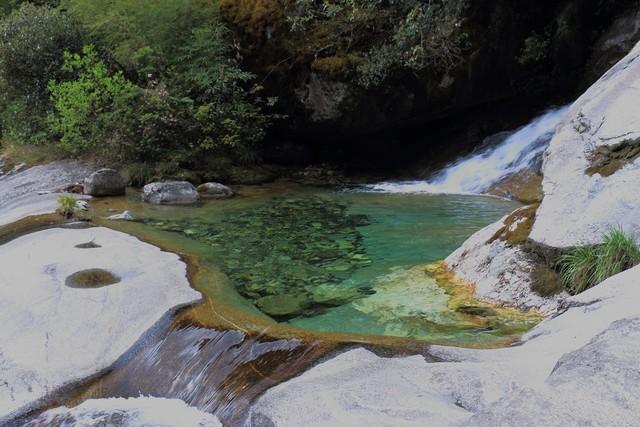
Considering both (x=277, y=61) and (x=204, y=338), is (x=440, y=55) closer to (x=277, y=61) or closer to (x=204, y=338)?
(x=277, y=61)

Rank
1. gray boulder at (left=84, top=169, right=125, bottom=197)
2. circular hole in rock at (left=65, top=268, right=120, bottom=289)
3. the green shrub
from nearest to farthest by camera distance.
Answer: circular hole in rock at (left=65, top=268, right=120, bottom=289) → the green shrub → gray boulder at (left=84, top=169, right=125, bottom=197)

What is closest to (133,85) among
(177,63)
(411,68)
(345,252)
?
(177,63)

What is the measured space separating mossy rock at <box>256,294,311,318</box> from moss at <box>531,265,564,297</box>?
205cm

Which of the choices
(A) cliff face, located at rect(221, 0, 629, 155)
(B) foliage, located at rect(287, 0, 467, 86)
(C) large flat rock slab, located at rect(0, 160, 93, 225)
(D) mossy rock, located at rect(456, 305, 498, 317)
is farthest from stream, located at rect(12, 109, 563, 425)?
(B) foliage, located at rect(287, 0, 467, 86)

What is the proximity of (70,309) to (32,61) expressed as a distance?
11.9m

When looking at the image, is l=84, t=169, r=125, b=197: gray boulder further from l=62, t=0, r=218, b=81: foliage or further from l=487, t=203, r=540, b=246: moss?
l=487, t=203, r=540, b=246: moss

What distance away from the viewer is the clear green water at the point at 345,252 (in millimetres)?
4660

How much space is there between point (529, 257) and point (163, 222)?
592 cm

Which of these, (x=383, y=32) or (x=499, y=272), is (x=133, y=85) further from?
(x=499, y=272)

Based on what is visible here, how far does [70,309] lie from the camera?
181 inches

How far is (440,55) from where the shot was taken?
40.0ft

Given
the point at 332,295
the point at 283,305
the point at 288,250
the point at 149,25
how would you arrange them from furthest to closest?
the point at 149,25 < the point at 288,250 < the point at 332,295 < the point at 283,305

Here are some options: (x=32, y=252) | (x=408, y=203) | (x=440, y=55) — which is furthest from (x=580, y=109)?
(x=440, y=55)

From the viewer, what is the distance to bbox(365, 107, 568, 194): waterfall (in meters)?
11.7
